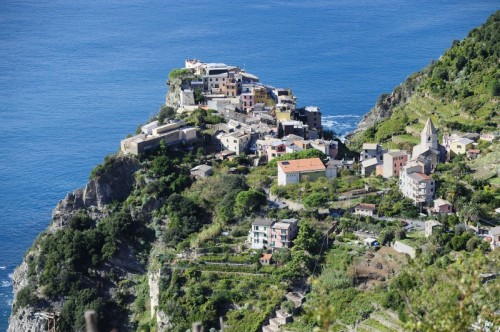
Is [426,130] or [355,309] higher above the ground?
[426,130]

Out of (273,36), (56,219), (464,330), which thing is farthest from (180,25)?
(464,330)

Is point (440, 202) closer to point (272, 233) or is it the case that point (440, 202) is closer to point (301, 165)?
point (272, 233)

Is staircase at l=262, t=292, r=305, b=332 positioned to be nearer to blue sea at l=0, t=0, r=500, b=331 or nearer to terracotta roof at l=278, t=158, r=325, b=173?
terracotta roof at l=278, t=158, r=325, b=173

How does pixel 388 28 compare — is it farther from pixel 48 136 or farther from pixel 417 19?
pixel 48 136

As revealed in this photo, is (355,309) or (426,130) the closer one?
(355,309)

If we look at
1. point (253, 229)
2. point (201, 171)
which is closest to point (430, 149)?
point (201, 171)

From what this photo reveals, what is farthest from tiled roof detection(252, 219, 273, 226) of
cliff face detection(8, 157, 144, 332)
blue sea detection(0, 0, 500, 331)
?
blue sea detection(0, 0, 500, 331)
